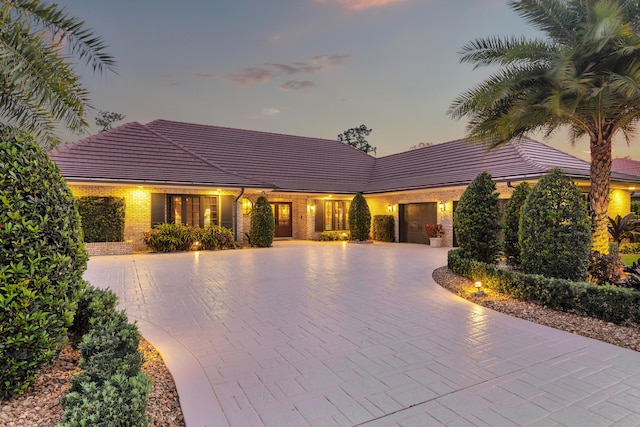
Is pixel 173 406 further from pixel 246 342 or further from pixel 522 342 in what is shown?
pixel 522 342

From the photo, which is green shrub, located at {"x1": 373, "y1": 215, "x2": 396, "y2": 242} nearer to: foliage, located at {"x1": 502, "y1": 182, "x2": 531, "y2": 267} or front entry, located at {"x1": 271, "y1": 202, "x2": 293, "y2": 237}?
front entry, located at {"x1": 271, "y1": 202, "x2": 293, "y2": 237}

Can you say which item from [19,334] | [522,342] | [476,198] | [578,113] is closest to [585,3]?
[578,113]

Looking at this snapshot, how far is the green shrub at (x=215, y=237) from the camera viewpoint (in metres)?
15.6

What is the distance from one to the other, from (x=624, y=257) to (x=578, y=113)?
24.8 feet

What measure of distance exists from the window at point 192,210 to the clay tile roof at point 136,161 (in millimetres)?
1292

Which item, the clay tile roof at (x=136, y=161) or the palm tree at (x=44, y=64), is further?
the clay tile roof at (x=136, y=161)

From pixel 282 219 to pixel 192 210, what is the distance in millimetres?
5797

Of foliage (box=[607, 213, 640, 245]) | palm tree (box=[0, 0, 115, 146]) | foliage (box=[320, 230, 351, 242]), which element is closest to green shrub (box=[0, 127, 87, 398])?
palm tree (box=[0, 0, 115, 146])

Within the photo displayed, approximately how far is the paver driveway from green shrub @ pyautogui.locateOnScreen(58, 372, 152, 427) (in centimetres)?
55

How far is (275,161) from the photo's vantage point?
2083 cm

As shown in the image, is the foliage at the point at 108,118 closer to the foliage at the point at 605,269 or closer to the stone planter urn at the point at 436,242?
the stone planter urn at the point at 436,242

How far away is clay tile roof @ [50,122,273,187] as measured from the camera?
1413 centimetres

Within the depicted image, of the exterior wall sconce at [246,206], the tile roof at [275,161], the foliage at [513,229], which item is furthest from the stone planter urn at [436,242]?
the exterior wall sconce at [246,206]

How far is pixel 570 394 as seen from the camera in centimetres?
310
